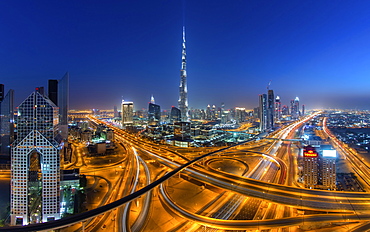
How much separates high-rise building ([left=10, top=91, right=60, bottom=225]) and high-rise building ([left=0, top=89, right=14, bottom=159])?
1469cm

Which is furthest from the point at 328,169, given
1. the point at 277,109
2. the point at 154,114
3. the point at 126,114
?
the point at 277,109

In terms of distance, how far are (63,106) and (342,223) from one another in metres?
24.0

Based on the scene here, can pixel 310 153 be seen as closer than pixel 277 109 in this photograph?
Yes

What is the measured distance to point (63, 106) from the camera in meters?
19.9

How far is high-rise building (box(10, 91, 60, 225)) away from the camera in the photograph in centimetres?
822

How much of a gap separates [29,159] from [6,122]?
1612 centimetres

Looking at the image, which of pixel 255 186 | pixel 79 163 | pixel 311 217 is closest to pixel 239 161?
pixel 255 186

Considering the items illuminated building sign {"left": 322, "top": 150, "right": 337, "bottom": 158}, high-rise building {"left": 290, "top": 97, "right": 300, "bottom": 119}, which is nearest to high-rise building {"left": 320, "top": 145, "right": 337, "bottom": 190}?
illuminated building sign {"left": 322, "top": 150, "right": 337, "bottom": 158}

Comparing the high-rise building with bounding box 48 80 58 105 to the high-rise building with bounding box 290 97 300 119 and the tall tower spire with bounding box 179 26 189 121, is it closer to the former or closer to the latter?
the tall tower spire with bounding box 179 26 189 121

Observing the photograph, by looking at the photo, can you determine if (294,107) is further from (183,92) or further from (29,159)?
(29,159)

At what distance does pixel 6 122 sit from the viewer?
1950 centimetres

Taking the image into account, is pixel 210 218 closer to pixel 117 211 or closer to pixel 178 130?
pixel 117 211

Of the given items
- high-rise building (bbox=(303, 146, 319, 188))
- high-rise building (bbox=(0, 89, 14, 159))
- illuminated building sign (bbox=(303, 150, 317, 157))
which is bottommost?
high-rise building (bbox=(303, 146, 319, 188))

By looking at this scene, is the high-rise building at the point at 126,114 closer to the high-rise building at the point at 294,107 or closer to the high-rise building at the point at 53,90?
the high-rise building at the point at 53,90
